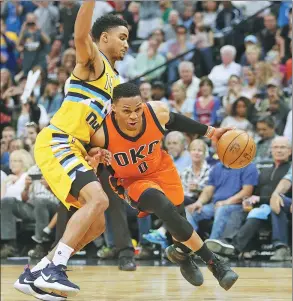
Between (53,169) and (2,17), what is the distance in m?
10.9

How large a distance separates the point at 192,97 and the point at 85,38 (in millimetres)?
6748

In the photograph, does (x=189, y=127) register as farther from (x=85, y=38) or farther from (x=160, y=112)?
(x=85, y=38)

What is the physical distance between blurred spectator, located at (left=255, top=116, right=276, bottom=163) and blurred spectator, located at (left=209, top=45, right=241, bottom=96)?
2152mm

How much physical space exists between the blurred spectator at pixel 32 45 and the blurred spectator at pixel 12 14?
0.69m

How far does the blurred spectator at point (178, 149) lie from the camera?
1040 centimetres

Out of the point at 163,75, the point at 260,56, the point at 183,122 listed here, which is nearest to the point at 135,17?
the point at 163,75

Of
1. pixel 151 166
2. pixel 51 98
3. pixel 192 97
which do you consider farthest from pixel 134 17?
pixel 151 166

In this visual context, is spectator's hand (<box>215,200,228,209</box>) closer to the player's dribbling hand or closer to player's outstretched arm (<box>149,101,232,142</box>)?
player's outstretched arm (<box>149,101,232,142</box>)

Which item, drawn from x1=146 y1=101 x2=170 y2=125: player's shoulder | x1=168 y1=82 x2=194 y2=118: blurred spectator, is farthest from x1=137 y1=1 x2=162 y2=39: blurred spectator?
x1=146 y1=101 x2=170 y2=125: player's shoulder

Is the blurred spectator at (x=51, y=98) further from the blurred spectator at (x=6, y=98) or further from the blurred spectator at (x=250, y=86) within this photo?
the blurred spectator at (x=250, y=86)

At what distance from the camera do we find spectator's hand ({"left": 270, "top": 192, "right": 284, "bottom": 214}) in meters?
9.06

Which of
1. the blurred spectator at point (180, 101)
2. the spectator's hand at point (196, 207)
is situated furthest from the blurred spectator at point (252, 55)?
the spectator's hand at point (196, 207)

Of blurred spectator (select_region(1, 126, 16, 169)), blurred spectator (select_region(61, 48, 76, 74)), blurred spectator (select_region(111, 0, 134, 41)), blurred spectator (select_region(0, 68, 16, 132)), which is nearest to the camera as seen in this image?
blurred spectator (select_region(1, 126, 16, 169))

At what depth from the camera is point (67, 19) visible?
1523 cm
